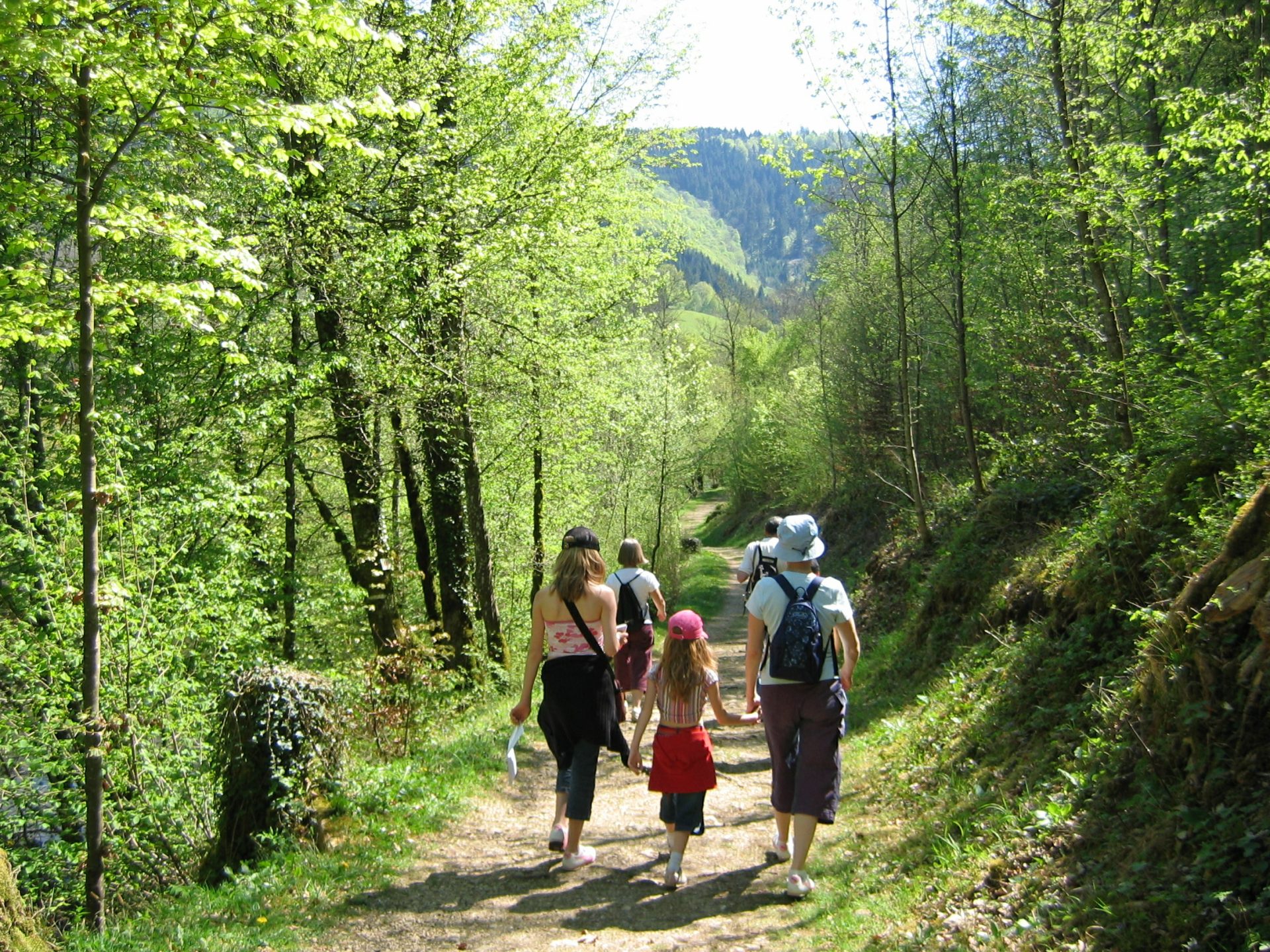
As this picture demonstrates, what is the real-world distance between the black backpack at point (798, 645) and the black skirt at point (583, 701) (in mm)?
1101

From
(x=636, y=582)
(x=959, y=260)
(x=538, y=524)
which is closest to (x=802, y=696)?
(x=636, y=582)

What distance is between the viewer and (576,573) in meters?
5.65

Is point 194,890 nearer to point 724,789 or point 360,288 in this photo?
point 724,789

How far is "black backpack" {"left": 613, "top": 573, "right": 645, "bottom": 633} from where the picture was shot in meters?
8.44

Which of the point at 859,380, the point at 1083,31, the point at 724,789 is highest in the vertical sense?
the point at 1083,31

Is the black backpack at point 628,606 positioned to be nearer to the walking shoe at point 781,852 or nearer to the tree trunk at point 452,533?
the walking shoe at point 781,852

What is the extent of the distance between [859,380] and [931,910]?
63.4 feet

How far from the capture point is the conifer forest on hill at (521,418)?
4922 mm

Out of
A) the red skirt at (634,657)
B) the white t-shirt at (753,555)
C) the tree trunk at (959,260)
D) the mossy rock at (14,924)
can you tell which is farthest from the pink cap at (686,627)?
the tree trunk at (959,260)

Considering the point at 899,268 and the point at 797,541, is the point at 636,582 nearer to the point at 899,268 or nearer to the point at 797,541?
the point at 797,541

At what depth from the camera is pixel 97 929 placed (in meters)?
5.01

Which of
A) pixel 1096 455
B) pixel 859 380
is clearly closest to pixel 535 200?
pixel 1096 455

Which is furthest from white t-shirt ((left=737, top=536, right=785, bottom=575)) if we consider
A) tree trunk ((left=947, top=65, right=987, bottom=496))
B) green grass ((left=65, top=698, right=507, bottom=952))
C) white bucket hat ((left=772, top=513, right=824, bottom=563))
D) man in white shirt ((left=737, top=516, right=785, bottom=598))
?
tree trunk ((left=947, top=65, right=987, bottom=496))

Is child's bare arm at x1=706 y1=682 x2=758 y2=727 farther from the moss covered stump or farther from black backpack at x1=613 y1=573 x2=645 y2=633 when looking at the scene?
black backpack at x1=613 y1=573 x2=645 y2=633
